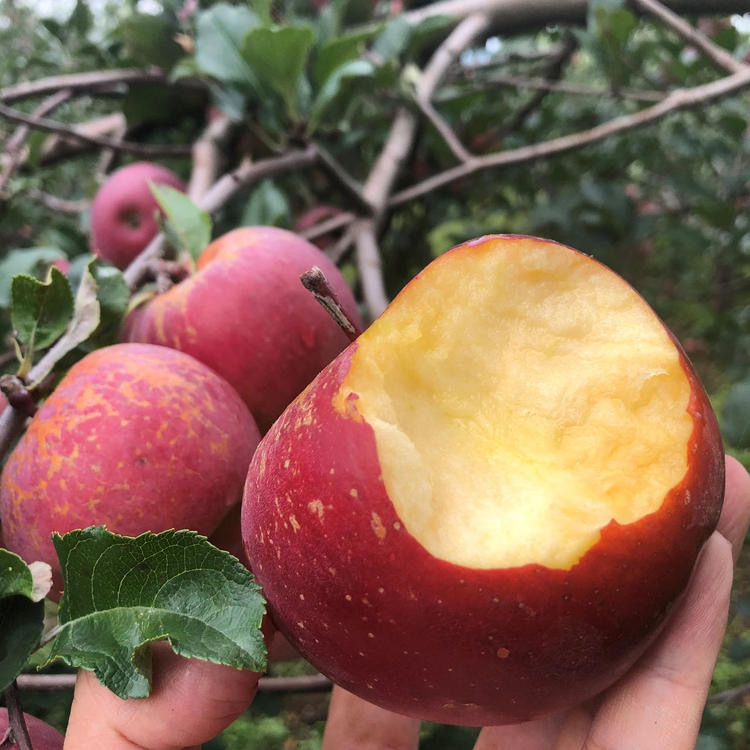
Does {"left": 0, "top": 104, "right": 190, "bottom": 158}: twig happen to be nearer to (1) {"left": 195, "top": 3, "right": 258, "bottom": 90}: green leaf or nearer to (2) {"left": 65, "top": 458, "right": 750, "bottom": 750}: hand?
(1) {"left": 195, "top": 3, "right": 258, "bottom": 90}: green leaf

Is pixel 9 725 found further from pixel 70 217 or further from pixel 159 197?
pixel 70 217

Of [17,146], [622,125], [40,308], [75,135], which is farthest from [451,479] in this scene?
[17,146]

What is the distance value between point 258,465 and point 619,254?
5.62 feet

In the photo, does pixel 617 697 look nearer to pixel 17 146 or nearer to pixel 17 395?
pixel 17 395

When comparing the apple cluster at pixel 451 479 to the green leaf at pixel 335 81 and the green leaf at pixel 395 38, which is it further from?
the green leaf at pixel 395 38

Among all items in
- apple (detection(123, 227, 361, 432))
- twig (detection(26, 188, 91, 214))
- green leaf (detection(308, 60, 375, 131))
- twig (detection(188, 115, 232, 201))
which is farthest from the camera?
twig (detection(26, 188, 91, 214))

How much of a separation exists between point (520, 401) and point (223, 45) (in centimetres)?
78

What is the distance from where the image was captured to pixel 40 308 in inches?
27.1

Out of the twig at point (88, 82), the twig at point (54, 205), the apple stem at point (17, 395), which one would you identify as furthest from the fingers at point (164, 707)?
the twig at point (54, 205)

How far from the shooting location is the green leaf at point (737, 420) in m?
0.84

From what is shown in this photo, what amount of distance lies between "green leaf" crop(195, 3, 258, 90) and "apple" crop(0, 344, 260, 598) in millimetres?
558

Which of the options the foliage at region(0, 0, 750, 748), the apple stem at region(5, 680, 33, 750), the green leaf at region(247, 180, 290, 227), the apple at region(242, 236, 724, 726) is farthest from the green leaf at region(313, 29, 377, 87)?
the apple stem at region(5, 680, 33, 750)

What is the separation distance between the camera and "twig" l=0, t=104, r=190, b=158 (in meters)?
1.07

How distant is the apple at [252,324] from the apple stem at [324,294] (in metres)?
0.17
